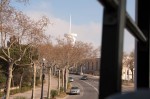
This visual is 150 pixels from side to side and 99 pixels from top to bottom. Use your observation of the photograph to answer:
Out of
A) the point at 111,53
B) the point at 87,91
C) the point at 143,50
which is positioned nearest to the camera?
the point at 111,53

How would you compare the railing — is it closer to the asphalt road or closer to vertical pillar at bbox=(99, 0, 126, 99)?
vertical pillar at bbox=(99, 0, 126, 99)

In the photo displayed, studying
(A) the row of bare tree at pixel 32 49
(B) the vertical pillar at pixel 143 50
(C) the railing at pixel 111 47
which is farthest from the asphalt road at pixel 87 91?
(C) the railing at pixel 111 47

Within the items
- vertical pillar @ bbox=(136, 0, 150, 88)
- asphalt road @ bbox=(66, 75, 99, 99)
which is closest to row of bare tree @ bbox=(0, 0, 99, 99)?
asphalt road @ bbox=(66, 75, 99, 99)

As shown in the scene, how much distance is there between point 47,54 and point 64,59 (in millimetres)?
8327

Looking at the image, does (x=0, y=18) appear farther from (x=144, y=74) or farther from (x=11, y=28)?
(x=144, y=74)

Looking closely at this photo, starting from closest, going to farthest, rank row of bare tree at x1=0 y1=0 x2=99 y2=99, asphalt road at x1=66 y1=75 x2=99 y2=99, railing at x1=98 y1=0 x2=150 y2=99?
railing at x1=98 y1=0 x2=150 y2=99 → row of bare tree at x1=0 y1=0 x2=99 y2=99 → asphalt road at x1=66 y1=75 x2=99 y2=99

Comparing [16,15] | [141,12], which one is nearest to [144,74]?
[141,12]

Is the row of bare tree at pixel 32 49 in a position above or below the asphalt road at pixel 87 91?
above

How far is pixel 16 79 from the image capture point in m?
60.0

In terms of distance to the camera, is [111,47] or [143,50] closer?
[111,47]

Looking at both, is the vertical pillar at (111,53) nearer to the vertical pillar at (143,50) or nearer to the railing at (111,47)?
the railing at (111,47)

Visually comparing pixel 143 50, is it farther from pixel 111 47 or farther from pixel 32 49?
pixel 32 49

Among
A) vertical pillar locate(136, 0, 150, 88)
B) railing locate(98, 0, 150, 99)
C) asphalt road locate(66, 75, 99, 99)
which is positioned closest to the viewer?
railing locate(98, 0, 150, 99)

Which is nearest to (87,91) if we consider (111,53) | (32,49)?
(32,49)
